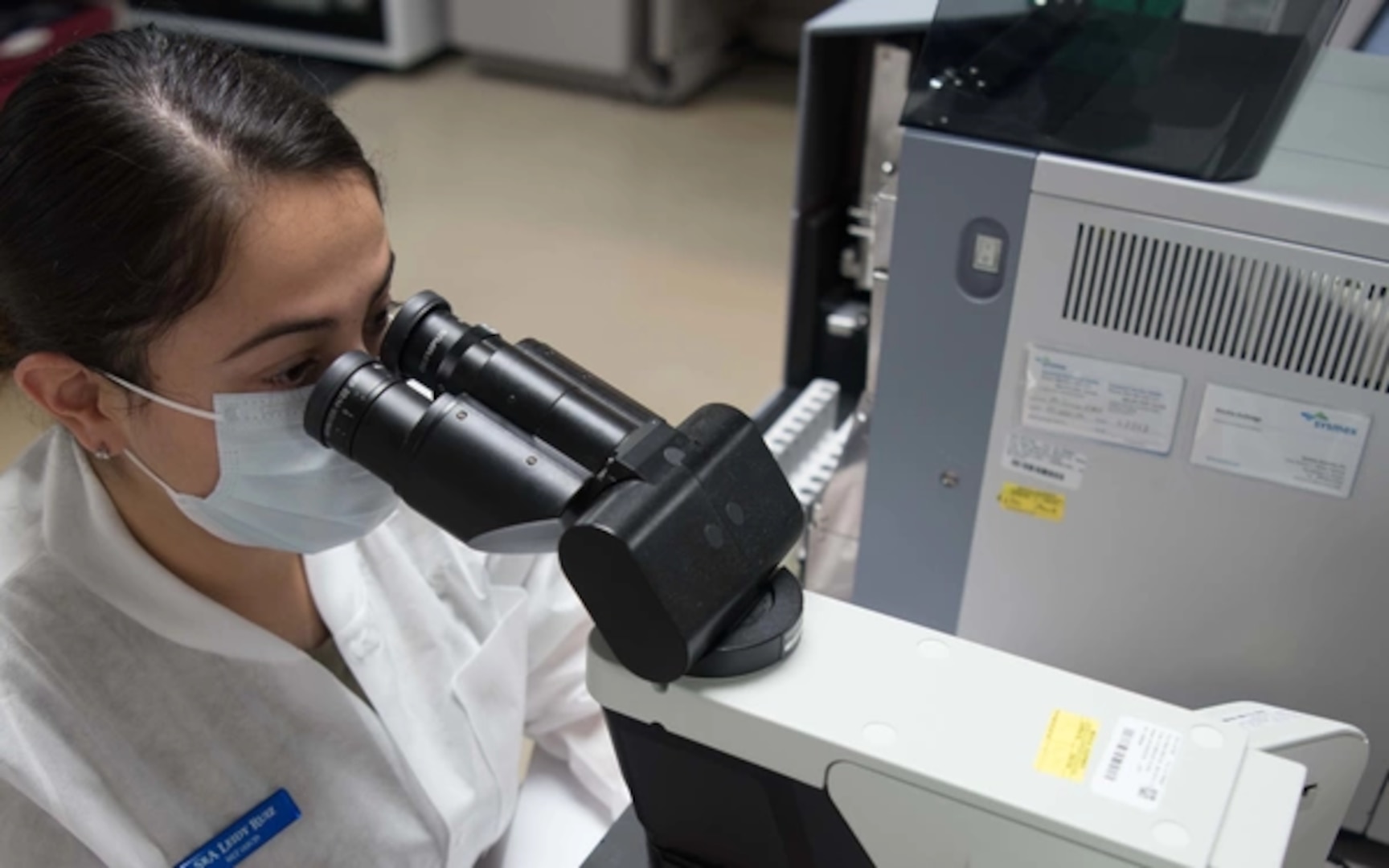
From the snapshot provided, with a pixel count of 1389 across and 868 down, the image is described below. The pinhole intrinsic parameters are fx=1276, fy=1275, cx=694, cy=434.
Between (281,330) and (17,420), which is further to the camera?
(17,420)

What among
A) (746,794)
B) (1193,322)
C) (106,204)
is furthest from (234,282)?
(1193,322)

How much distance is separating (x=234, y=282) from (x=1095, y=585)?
0.64 meters

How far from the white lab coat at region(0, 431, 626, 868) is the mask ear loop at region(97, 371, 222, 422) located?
103 millimetres

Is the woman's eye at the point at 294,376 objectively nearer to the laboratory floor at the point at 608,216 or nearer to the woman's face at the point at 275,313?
the woman's face at the point at 275,313

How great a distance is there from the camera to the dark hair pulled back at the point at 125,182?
812 mm

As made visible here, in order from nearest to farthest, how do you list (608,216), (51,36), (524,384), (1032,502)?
(524,384), (1032,502), (608,216), (51,36)

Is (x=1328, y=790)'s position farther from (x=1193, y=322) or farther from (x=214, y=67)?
(x=214, y=67)

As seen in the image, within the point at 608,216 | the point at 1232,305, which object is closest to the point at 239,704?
the point at 1232,305

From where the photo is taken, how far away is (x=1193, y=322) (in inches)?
32.9

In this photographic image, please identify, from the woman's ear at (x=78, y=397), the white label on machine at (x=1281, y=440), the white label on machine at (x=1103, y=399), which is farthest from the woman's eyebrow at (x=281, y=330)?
the white label on machine at (x=1281, y=440)

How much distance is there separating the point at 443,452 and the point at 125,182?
29 centimetres

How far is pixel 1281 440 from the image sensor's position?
0.83 meters

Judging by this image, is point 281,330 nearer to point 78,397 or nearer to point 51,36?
point 78,397

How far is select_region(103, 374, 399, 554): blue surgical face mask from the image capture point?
875 millimetres
